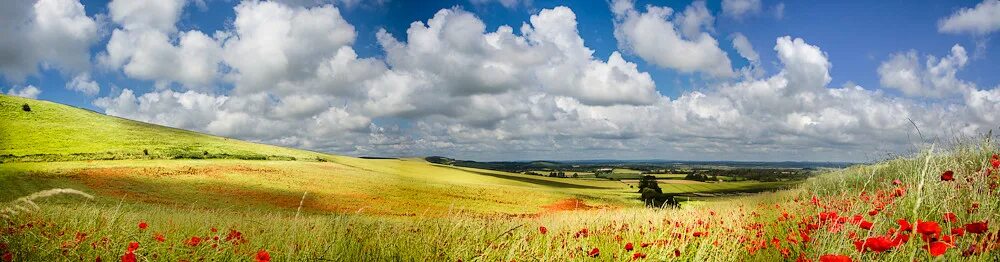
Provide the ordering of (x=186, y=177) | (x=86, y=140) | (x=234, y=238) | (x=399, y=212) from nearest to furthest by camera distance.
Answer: (x=234, y=238), (x=399, y=212), (x=186, y=177), (x=86, y=140)

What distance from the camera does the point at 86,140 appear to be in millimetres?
69000

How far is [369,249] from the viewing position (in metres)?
6.46

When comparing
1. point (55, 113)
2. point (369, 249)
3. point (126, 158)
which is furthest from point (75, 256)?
point (55, 113)

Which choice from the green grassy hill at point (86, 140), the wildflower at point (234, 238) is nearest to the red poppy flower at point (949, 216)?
the wildflower at point (234, 238)

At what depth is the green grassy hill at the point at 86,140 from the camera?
59.8 metres

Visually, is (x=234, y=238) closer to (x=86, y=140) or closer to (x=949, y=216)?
(x=949, y=216)

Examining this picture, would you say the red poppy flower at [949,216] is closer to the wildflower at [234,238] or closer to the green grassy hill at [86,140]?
the wildflower at [234,238]

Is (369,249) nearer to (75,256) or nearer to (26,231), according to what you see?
(75,256)

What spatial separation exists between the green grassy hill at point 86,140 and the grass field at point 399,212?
39 centimetres

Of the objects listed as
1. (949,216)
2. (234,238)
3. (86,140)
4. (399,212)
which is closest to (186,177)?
(399,212)

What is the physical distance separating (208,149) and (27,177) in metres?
31.8

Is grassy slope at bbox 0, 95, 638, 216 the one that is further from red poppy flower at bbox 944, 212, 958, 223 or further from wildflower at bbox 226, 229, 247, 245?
red poppy flower at bbox 944, 212, 958, 223

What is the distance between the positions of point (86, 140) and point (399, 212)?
49.3 metres

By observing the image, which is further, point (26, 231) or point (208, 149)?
point (208, 149)
